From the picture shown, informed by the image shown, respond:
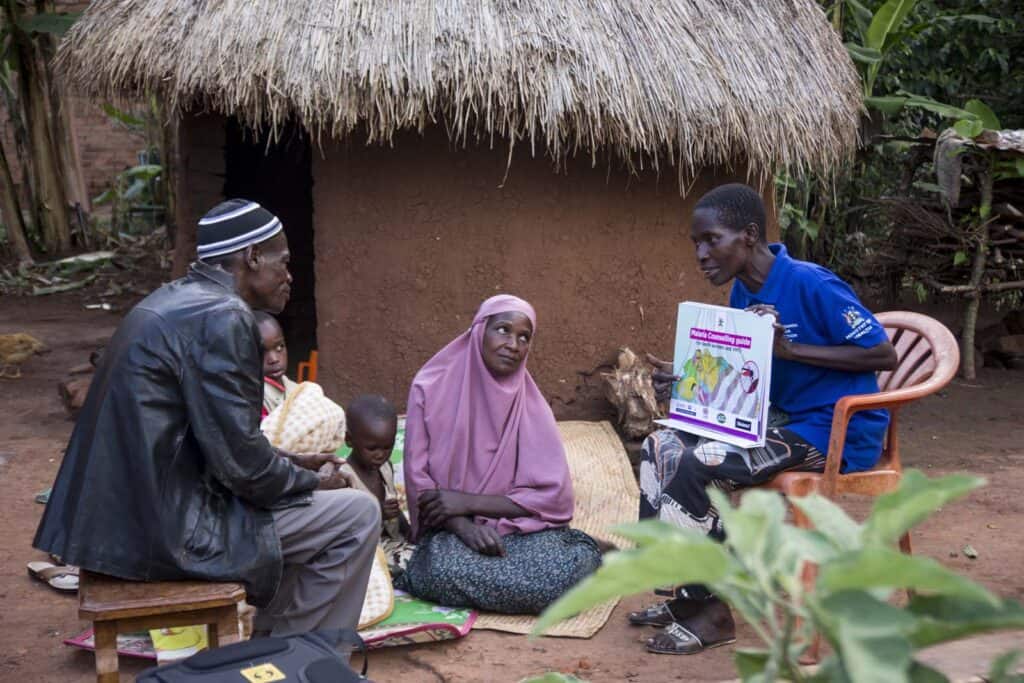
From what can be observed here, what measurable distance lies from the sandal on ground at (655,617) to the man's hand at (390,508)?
1033 millimetres

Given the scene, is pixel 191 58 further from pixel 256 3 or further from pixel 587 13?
pixel 587 13

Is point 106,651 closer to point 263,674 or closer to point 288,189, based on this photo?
point 263,674

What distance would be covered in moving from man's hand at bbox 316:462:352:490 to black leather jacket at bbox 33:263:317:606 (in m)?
0.39

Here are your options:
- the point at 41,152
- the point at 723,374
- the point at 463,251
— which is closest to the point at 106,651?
the point at 723,374

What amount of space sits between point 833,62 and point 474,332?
334 centimetres

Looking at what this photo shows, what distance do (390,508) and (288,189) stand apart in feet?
18.5

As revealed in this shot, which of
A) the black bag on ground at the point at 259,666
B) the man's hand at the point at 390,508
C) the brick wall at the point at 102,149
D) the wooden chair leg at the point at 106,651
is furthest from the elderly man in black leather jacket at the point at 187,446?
the brick wall at the point at 102,149

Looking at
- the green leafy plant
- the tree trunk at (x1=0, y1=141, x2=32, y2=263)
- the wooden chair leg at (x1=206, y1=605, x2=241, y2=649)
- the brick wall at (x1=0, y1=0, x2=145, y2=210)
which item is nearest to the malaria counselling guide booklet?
the wooden chair leg at (x1=206, y1=605, x2=241, y2=649)

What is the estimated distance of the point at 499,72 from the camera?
544 centimetres

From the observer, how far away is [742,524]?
2.51ft

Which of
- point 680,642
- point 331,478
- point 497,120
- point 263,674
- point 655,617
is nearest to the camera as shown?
point 263,674

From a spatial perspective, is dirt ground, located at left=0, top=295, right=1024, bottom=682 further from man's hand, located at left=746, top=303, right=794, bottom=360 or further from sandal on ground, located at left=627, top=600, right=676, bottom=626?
man's hand, located at left=746, top=303, right=794, bottom=360

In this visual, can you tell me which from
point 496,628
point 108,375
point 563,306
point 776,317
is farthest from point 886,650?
point 563,306

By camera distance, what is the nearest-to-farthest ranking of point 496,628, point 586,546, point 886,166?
point 496,628, point 586,546, point 886,166
